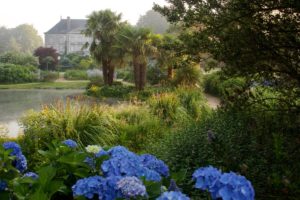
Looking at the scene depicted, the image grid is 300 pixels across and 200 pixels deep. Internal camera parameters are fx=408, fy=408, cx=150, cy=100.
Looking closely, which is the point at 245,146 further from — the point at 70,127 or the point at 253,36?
the point at 70,127

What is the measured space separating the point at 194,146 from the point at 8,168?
2.60 m

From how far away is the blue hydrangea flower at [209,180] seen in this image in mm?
1566

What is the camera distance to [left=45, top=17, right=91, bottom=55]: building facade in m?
72.9

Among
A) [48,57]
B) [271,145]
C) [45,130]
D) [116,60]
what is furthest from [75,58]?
[271,145]

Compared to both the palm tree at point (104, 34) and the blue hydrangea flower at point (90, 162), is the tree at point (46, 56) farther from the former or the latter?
the blue hydrangea flower at point (90, 162)

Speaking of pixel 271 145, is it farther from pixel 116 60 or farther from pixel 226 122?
pixel 116 60

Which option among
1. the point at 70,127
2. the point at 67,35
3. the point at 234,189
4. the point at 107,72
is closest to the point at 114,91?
the point at 107,72

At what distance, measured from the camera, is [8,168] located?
2240mm

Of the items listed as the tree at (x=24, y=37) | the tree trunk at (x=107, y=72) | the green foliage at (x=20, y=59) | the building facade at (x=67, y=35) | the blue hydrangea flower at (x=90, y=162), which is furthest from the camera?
the tree at (x=24, y=37)

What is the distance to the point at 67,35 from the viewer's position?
7262 centimetres

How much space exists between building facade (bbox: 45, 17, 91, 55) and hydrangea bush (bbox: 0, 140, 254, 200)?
7165 centimetres

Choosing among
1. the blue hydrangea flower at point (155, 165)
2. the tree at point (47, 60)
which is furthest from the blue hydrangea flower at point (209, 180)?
the tree at point (47, 60)

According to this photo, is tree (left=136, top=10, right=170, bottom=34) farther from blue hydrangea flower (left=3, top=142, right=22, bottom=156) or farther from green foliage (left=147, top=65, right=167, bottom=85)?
blue hydrangea flower (left=3, top=142, right=22, bottom=156)

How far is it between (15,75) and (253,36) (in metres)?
30.6
